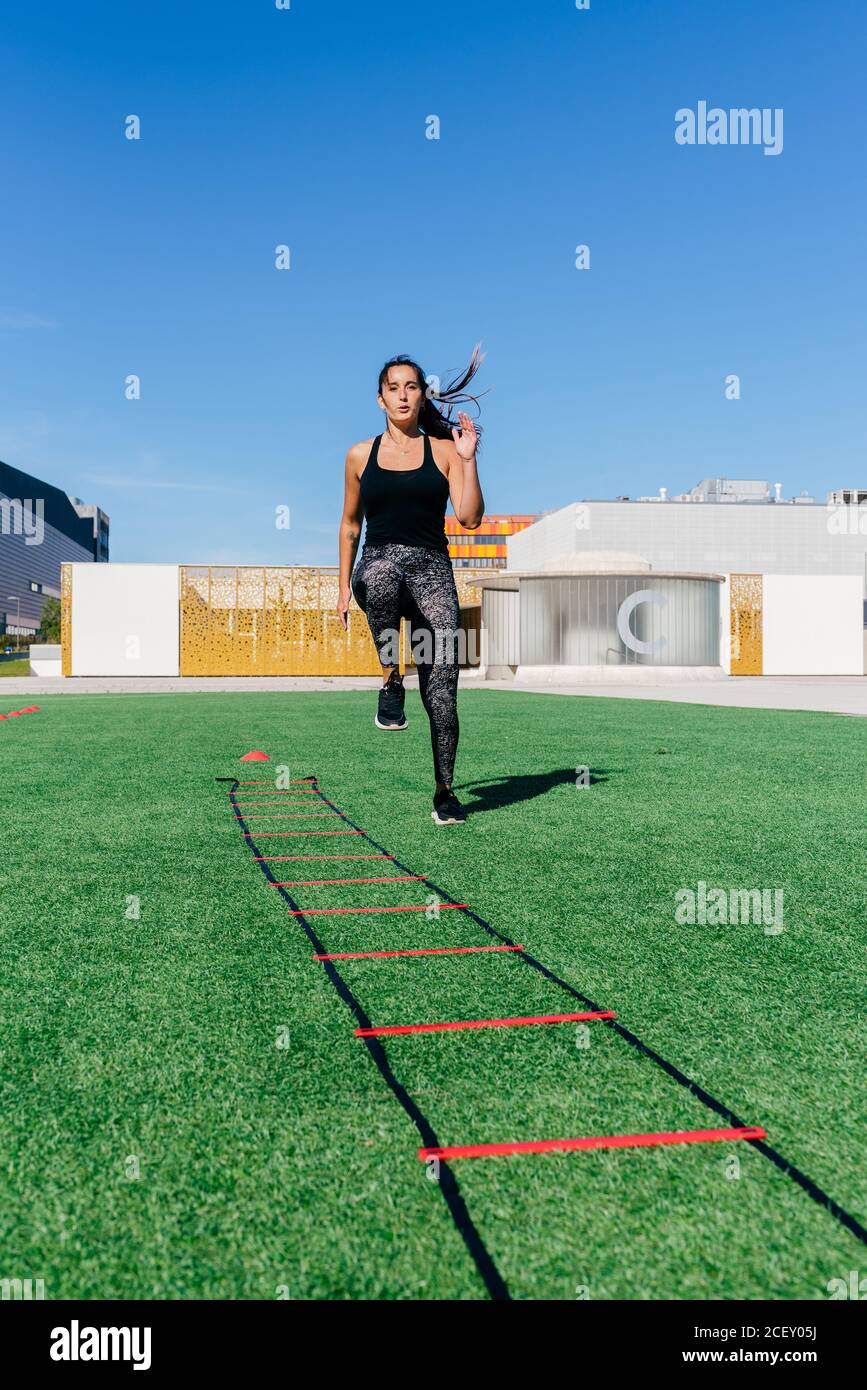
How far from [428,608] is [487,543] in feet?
413

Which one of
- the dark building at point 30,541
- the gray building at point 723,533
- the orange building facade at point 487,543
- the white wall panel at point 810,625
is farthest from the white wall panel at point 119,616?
the dark building at point 30,541

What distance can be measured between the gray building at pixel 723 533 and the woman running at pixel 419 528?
193 feet

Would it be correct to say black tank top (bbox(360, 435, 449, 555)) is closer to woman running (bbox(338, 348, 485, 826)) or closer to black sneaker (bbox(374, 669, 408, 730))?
woman running (bbox(338, 348, 485, 826))

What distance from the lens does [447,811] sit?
185 inches

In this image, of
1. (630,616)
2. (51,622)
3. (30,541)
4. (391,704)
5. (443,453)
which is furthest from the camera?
(30,541)

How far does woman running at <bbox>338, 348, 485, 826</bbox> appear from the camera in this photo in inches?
185

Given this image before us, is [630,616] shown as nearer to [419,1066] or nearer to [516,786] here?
[516,786]

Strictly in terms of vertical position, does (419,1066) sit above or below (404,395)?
below

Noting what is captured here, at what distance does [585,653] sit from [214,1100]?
2595 cm

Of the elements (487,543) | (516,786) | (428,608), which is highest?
(487,543)

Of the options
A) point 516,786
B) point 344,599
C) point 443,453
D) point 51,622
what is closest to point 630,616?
point 516,786

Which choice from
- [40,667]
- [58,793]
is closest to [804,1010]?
[58,793]

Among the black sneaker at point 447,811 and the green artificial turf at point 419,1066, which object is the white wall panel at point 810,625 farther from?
the green artificial turf at point 419,1066

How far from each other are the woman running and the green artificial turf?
26.7 inches
